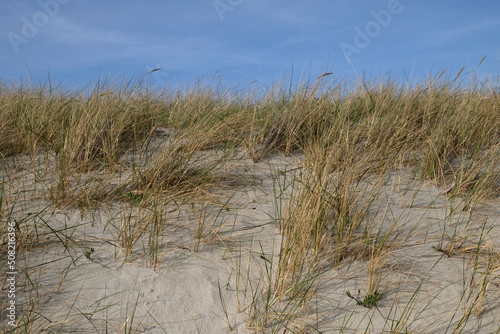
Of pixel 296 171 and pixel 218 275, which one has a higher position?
pixel 296 171

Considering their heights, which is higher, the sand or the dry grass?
the dry grass

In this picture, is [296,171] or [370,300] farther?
[296,171]

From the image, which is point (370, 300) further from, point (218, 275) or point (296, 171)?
point (296, 171)

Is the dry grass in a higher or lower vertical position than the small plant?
higher

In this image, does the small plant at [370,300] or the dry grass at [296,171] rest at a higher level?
the dry grass at [296,171]

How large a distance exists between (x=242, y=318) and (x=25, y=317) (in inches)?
43.0

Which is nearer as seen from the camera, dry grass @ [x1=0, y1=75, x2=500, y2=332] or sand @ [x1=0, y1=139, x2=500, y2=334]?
sand @ [x1=0, y1=139, x2=500, y2=334]

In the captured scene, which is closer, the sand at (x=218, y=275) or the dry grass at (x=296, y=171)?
the sand at (x=218, y=275)

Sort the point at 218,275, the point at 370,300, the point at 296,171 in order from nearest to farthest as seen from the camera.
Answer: the point at 370,300
the point at 218,275
the point at 296,171

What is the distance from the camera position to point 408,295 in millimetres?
2295

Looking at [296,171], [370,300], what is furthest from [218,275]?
[296,171]

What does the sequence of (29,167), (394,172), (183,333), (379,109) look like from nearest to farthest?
(183,333) → (394,172) → (29,167) → (379,109)

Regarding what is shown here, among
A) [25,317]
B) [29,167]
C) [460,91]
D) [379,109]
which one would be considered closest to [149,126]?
[29,167]

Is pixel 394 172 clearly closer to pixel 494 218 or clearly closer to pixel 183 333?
pixel 494 218
